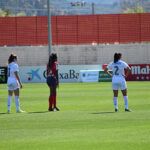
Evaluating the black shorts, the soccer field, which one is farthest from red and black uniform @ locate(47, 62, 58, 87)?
the soccer field

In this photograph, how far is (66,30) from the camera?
6831 centimetres

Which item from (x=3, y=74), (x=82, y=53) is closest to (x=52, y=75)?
(x=3, y=74)

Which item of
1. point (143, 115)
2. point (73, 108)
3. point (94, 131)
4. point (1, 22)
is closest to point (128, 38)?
point (1, 22)

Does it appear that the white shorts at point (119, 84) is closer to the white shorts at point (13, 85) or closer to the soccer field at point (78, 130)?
the soccer field at point (78, 130)

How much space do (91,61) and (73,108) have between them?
38.9 meters

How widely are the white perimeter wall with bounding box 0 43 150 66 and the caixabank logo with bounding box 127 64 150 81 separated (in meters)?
9.32

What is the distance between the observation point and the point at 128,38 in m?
67.0

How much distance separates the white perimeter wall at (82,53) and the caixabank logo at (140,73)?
932 centimetres

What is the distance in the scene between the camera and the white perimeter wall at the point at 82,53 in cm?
6419

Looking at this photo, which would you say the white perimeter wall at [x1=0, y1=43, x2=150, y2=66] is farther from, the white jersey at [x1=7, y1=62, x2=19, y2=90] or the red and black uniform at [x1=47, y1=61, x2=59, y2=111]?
the white jersey at [x1=7, y1=62, x2=19, y2=90]

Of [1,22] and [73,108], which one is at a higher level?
[1,22]

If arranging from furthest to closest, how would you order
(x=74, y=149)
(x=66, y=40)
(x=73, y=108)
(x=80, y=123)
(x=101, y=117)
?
1. (x=66, y=40)
2. (x=73, y=108)
3. (x=101, y=117)
4. (x=80, y=123)
5. (x=74, y=149)

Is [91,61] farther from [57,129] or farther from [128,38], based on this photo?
[57,129]

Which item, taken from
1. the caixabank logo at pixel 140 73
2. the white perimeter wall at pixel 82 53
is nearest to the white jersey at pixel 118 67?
the caixabank logo at pixel 140 73
